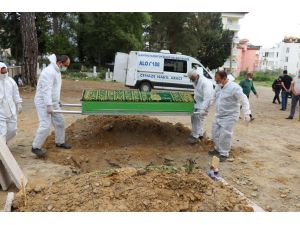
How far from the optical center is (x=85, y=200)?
3.93 m

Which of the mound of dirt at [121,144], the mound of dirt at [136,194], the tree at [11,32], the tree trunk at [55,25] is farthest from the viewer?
the tree trunk at [55,25]

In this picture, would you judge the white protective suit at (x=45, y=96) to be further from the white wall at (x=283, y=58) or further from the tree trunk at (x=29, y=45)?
the white wall at (x=283, y=58)

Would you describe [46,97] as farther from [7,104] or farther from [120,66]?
[120,66]

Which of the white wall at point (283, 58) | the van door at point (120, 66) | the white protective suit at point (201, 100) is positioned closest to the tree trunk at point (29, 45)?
the van door at point (120, 66)

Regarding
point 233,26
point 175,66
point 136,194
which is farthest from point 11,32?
point 233,26

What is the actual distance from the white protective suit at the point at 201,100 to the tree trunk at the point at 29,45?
1114 cm

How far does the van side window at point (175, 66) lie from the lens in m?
18.6

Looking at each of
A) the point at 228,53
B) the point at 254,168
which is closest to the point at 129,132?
the point at 254,168

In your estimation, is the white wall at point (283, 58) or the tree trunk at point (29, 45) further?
the white wall at point (283, 58)

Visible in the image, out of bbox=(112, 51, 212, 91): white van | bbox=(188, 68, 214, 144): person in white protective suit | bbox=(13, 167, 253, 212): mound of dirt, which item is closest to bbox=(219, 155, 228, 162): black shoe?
bbox=(188, 68, 214, 144): person in white protective suit

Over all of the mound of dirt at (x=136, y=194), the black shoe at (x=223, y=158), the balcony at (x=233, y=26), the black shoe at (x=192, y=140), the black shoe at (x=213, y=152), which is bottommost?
the black shoe at (x=223, y=158)

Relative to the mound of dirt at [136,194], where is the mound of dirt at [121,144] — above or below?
below

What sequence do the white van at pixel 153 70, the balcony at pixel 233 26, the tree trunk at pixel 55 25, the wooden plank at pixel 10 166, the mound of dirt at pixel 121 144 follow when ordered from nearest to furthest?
the wooden plank at pixel 10 166 < the mound of dirt at pixel 121 144 < the white van at pixel 153 70 < the tree trunk at pixel 55 25 < the balcony at pixel 233 26

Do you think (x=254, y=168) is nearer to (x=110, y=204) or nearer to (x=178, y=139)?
(x=178, y=139)
